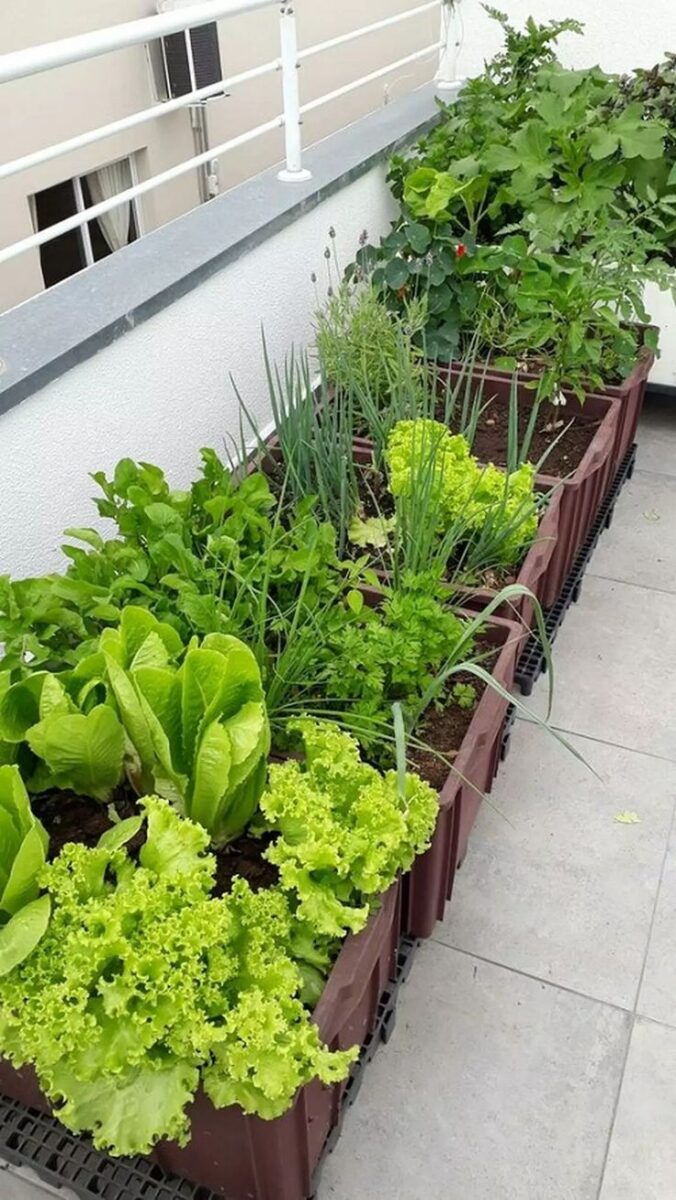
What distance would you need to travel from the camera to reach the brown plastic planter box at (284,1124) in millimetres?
1209

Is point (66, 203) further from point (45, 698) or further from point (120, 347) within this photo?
point (45, 698)

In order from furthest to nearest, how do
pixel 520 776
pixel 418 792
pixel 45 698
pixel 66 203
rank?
pixel 66 203
pixel 520 776
pixel 418 792
pixel 45 698

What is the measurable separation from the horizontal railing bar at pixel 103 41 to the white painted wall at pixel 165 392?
49 centimetres

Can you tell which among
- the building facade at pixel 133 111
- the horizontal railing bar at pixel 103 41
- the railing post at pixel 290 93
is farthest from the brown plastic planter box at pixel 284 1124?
the building facade at pixel 133 111

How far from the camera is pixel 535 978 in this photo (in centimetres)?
173

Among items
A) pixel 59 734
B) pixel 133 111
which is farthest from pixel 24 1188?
pixel 133 111

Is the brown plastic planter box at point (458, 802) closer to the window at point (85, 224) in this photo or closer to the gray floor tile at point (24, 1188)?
the gray floor tile at point (24, 1188)

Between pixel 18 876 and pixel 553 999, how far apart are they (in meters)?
1.03

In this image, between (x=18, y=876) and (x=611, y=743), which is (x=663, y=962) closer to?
(x=611, y=743)

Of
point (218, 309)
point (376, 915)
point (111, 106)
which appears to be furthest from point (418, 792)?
point (111, 106)

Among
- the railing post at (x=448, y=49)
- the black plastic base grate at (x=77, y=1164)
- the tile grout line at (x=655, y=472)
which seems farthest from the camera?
the railing post at (x=448, y=49)

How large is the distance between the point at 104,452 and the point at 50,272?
13.7 feet

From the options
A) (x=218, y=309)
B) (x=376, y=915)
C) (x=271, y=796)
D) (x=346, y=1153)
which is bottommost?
(x=346, y=1153)

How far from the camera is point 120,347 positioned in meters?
1.89
